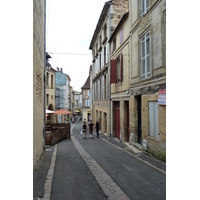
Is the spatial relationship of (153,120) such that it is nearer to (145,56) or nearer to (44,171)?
(145,56)

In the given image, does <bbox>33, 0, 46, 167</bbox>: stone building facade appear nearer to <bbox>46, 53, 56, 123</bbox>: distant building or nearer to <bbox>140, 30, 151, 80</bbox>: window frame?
<bbox>140, 30, 151, 80</bbox>: window frame

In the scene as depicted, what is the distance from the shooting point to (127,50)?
1113 cm

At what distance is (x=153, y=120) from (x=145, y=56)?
110 inches

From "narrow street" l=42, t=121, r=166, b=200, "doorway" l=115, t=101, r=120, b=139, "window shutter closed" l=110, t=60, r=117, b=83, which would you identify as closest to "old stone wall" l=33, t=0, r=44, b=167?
"narrow street" l=42, t=121, r=166, b=200

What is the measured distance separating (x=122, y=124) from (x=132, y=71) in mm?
3569

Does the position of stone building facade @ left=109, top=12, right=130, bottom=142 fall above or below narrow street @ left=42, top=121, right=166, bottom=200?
above

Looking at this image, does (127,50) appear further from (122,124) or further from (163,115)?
(163,115)

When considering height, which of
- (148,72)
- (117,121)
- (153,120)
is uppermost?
(148,72)

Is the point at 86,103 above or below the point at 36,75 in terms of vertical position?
below

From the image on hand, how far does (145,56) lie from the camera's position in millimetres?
8508

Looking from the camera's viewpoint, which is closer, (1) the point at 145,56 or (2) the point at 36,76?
(2) the point at 36,76

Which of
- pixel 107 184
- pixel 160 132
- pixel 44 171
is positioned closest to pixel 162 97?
pixel 160 132

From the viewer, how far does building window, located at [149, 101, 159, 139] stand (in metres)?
7.32

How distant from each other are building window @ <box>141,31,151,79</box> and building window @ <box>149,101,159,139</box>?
4.64ft
